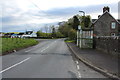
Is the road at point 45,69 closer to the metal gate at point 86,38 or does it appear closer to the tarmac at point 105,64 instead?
the tarmac at point 105,64

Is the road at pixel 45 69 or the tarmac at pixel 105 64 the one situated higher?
the tarmac at pixel 105 64

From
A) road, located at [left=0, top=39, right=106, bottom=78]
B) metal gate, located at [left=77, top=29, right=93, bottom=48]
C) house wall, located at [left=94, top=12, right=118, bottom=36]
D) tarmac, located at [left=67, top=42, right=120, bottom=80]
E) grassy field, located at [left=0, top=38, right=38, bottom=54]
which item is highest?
house wall, located at [left=94, top=12, right=118, bottom=36]

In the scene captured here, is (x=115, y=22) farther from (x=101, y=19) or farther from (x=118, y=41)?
(x=118, y=41)

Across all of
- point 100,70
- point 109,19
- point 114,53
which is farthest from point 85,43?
point 109,19

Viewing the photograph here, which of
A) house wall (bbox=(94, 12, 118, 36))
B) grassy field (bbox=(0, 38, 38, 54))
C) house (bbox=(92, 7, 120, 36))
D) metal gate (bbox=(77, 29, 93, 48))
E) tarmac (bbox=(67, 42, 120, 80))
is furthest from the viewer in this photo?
house wall (bbox=(94, 12, 118, 36))

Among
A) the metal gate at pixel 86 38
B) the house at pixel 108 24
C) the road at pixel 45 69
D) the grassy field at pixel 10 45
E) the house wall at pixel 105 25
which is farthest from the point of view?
the house wall at pixel 105 25

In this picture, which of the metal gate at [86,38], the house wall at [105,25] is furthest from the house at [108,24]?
the metal gate at [86,38]

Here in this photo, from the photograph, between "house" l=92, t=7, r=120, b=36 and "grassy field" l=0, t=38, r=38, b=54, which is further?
"house" l=92, t=7, r=120, b=36

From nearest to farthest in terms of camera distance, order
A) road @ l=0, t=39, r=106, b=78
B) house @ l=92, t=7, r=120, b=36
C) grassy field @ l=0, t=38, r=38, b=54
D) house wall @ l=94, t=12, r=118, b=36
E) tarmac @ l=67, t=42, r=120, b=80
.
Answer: tarmac @ l=67, t=42, r=120, b=80
road @ l=0, t=39, r=106, b=78
grassy field @ l=0, t=38, r=38, b=54
house @ l=92, t=7, r=120, b=36
house wall @ l=94, t=12, r=118, b=36

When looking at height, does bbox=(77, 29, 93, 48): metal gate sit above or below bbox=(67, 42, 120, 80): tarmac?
above

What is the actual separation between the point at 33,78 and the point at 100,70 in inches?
139

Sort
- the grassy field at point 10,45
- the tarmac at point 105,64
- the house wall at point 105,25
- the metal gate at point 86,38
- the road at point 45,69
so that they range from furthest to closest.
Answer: the house wall at point 105,25 < the metal gate at point 86,38 < the grassy field at point 10,45 < the road at point 45,69 < the tarmac at point 105,64

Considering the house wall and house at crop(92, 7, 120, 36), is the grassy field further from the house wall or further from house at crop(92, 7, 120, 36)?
house at crop(92, 7, 120, 36)

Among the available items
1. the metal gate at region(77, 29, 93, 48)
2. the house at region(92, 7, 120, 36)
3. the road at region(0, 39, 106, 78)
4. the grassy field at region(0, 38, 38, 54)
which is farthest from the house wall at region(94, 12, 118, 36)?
the road at region(0, 39, 106, 78)
